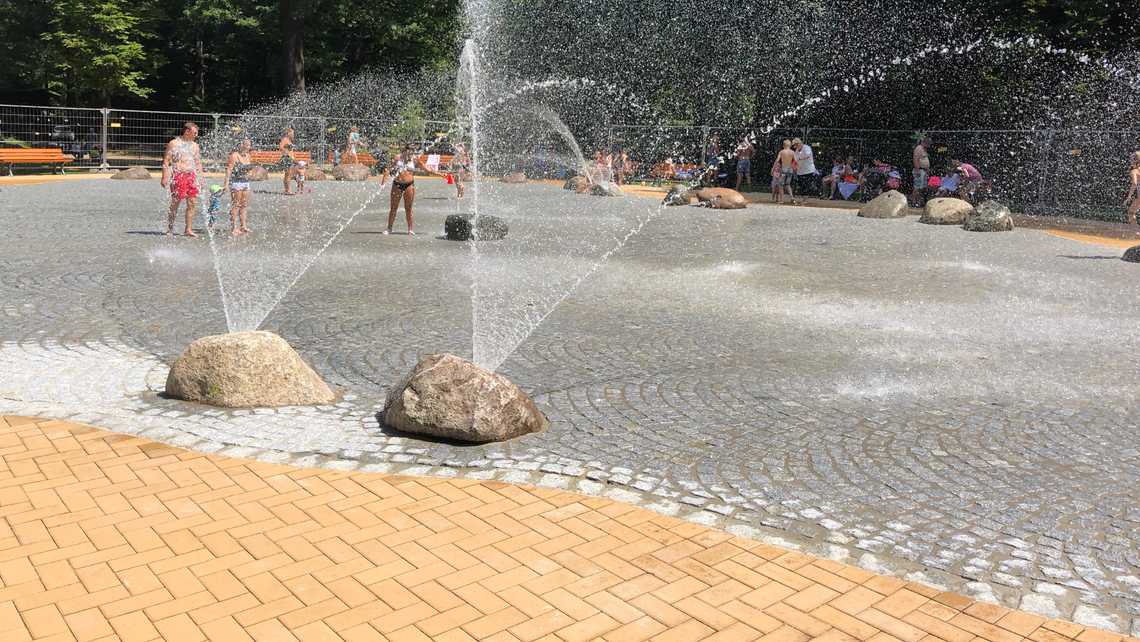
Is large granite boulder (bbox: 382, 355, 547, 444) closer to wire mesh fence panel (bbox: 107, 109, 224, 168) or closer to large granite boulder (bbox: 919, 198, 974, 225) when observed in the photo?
large granite boulder (bbox: 919, 198, 974, 225)

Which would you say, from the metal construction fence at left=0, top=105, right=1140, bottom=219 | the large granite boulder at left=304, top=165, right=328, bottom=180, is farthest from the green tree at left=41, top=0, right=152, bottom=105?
the large granite boulder at left=304, top=165, right=328, bottom=180

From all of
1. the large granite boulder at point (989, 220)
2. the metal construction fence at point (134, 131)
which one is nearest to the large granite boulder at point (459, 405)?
the large granite boulder at point (989, 220)

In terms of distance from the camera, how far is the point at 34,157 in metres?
29.0

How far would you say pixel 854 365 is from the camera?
8.59 meters

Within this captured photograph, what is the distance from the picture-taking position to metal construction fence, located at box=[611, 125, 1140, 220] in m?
26.1

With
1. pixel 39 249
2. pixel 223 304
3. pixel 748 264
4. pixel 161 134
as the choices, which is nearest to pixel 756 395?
pixel 223 304

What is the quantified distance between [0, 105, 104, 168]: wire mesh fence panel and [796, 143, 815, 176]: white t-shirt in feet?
73.3

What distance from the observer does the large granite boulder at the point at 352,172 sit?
3404cm

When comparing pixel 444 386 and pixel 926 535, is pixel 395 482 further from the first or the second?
pixel 926 535

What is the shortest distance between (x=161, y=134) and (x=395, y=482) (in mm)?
34071

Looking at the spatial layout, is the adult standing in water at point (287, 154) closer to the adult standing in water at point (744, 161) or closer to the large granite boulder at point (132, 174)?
the large granite boulder at point (132, 174)

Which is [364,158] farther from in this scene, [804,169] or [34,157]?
[804,169]

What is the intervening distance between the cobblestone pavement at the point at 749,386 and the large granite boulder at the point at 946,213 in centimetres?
656

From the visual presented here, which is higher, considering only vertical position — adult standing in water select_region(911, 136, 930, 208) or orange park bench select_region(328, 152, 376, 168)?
orange park bench select_region(328, 152, 376, 168)
